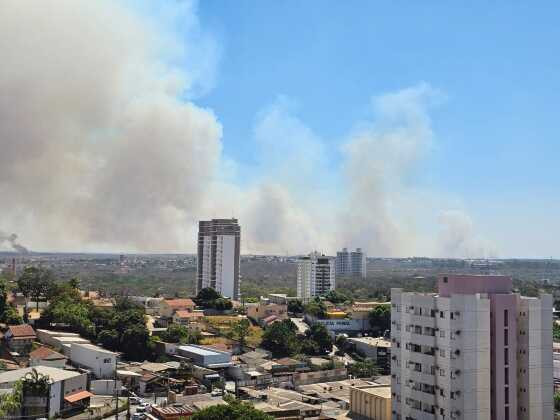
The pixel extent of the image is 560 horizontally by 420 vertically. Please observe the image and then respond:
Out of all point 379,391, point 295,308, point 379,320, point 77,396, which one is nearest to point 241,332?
point 295,308

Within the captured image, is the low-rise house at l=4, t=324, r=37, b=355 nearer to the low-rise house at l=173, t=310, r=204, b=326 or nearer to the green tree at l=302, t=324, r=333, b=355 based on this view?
the low-rise house at l=173, t=310, r=204, b=326

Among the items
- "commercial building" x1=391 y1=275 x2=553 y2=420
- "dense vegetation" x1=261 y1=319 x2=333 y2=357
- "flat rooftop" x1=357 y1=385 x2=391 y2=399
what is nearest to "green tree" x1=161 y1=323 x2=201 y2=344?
"dense vegetation" x1=261 y1=319 x2=333 y2=357

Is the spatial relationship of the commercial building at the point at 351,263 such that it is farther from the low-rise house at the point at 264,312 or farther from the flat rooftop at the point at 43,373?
the flat rooftop at the point at 43,373

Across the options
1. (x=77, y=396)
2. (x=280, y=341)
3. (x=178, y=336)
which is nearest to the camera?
(x=77, y=396)

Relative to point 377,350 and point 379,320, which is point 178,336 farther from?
point 379,320

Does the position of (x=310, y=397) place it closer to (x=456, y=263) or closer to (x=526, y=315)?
(x=526, y=315)

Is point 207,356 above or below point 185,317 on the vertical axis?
below
